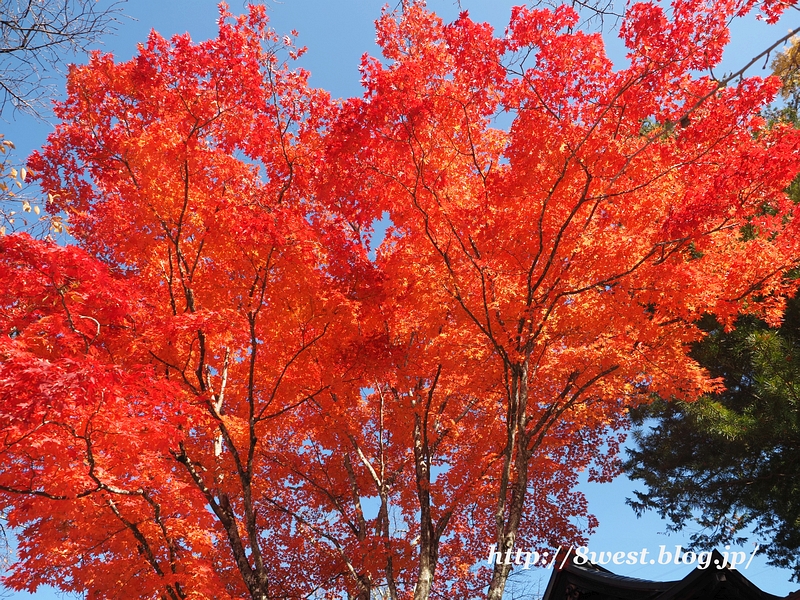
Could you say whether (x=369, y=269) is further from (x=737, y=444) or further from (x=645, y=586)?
(x=737, y=444)

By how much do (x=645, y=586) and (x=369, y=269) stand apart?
698cm

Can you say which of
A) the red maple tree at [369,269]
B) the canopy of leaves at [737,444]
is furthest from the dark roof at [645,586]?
the canopy of leaves at [737,444]

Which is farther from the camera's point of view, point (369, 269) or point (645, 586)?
point (369, 269)

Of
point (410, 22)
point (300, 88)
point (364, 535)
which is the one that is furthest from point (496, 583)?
point (410, 22)

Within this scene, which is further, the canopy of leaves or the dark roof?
the canopy of leaves

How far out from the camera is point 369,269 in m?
12.1

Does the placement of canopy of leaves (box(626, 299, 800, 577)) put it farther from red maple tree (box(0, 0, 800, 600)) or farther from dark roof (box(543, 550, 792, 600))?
dark roof (box(543, 550, 792, 600))

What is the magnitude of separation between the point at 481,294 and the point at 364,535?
5.61m

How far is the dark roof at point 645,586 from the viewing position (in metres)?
8.41

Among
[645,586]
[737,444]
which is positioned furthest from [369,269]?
[737,444]

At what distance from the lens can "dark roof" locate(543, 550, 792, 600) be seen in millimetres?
8406

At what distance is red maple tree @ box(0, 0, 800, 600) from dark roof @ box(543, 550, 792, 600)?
2053mm

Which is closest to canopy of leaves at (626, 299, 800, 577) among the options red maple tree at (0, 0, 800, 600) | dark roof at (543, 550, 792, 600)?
red maple tree at (0, 0, 800, 600)

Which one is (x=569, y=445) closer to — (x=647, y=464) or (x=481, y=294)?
(x=647, y=464)
